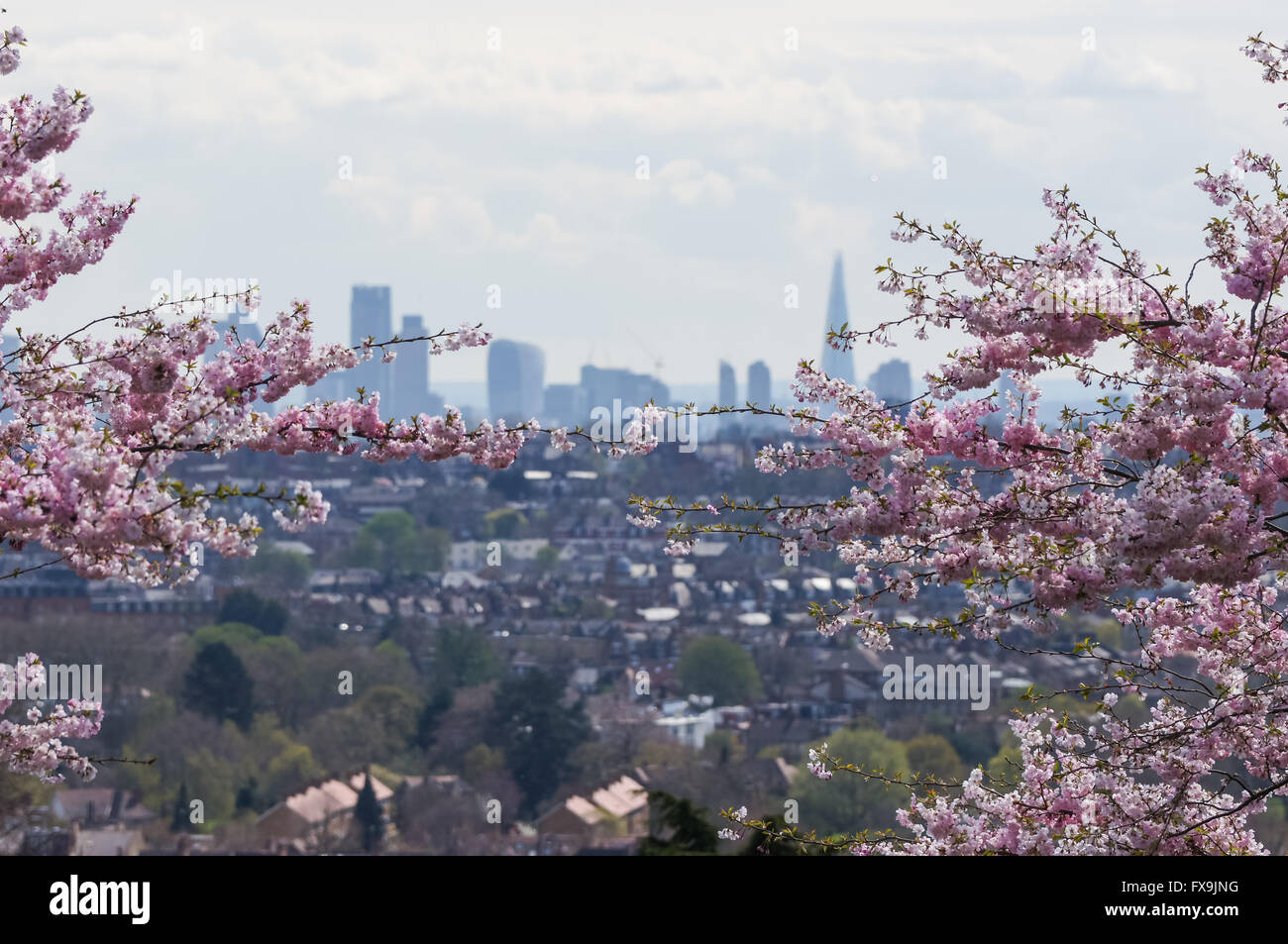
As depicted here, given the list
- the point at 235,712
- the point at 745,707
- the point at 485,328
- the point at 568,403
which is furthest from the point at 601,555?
the point at 485,328

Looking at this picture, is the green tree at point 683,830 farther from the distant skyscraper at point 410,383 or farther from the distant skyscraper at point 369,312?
the distant skyscraper at point 410,383

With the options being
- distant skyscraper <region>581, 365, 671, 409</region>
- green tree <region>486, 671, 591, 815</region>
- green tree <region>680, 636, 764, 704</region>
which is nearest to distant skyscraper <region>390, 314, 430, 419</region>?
distant skyscraper <region>581, 365, 671, 409</region>

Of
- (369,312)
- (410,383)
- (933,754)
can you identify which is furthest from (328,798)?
(410,383)

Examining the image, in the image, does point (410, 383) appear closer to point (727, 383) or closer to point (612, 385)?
point (612, 385)

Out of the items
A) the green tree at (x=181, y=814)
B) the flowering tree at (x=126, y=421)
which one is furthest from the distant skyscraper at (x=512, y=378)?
the flowering tree at (x=126, y=421)

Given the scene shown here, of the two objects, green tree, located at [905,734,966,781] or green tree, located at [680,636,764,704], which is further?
green tree, located at [680,636,764,704]

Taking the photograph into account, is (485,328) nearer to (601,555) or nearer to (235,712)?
(235,712)

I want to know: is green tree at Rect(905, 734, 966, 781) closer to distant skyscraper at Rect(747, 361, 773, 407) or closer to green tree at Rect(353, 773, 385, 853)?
green tree at Rect(353, 773, 385, 853)
